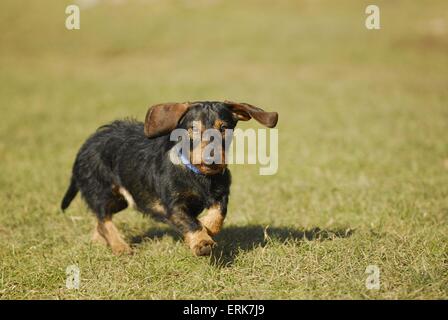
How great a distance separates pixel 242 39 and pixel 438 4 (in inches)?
486

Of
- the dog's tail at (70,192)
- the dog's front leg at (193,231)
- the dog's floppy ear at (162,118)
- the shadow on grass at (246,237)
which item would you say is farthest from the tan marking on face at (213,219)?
the dog's tail at (70,192)

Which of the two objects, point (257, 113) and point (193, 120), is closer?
point (193, 120)

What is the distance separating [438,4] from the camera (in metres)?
33.8

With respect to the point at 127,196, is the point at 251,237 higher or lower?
lower

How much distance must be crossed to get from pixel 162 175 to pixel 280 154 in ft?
18.3

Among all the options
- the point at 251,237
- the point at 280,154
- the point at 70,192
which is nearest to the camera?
the point at 251,237

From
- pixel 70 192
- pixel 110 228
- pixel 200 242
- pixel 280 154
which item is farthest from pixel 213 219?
pixel 280 154

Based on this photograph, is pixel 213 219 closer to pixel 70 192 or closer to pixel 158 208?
pixel 158 208

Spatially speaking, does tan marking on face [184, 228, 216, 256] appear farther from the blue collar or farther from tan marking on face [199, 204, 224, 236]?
the blue collar

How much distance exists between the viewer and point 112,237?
5562mm

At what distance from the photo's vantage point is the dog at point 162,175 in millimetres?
4535

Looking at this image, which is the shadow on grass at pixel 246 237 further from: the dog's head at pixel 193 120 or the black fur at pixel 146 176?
the dog's head at pixel 193 120

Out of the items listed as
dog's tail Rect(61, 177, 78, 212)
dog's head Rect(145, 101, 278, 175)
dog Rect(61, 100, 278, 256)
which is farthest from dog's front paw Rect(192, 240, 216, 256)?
dog's tail Rect(61, 177, 78, 212)

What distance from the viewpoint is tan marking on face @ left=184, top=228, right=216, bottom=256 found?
168 inches
